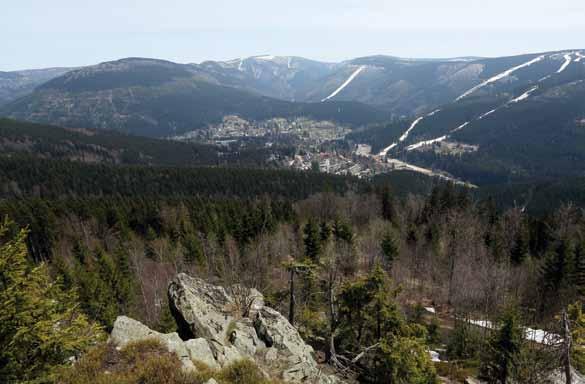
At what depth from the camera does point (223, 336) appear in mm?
21703

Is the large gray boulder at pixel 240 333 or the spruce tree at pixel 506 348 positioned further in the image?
the spruce tree at pixel 506 348

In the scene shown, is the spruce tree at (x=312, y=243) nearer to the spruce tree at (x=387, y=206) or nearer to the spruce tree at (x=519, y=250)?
the spruce tree at (x=519, y=250)

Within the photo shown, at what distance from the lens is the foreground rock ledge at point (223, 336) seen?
676 inches

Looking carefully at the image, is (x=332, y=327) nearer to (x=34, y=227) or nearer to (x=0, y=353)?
(x=0, y=353)

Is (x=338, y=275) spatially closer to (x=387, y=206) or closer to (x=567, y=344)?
(x=567, y=344)

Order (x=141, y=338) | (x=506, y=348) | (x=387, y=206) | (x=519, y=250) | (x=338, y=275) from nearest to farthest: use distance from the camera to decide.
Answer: (x=141, y=338), (x=506, y=348), (x=338, y=275), (x=519, y=250), (x=387, y=206)

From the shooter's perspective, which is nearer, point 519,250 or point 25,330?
point 25,330

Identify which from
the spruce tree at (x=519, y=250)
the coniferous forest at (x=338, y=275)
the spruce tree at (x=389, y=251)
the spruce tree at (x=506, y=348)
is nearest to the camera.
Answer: the coniferous forest at (x=338, y=275)

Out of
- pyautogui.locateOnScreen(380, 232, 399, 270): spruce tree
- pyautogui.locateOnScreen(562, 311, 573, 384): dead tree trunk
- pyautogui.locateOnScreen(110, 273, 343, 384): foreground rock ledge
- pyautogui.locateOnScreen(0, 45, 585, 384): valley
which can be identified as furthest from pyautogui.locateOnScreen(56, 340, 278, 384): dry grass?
pyautogui.locateOnScreen(380, 232, 399, 270): spruce tree

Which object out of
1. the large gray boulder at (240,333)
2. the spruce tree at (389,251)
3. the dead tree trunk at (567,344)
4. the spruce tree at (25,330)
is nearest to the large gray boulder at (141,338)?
the large gray boulder at (240,333)

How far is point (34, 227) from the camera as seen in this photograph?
252 ft

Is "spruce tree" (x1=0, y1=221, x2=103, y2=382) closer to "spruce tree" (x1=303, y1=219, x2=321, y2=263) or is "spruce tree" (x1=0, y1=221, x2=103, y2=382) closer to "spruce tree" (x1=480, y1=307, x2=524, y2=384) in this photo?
"spruce tree" (x1=480, y1=307, x2=524, y2=384)

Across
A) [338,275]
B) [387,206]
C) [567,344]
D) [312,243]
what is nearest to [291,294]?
[338,275]

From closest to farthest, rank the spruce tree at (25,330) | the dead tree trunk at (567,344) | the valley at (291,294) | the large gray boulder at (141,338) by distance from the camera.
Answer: the spruce tree at (25,330) → the valley at (291,294) → the dead tree trunk at (567,344) → the large gray boulder at (141,338)
